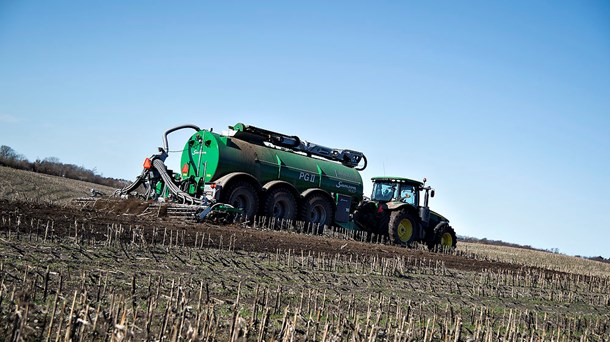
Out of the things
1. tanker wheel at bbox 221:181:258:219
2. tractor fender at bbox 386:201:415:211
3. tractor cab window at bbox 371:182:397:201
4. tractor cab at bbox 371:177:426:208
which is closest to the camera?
tanker wheel at bbox 221:181:258:219

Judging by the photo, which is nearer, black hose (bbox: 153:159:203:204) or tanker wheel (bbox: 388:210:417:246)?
black hose (bbox: 153:159:203:204)

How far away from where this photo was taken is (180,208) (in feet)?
48.9

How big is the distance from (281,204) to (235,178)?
83.5 inches

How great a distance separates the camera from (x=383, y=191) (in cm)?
2150

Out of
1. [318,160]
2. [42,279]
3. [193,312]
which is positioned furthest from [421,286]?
[318,160]

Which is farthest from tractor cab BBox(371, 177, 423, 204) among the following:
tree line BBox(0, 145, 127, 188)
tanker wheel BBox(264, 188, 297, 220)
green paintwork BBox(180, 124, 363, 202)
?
tree line BBox(0, 145, 127, 188)

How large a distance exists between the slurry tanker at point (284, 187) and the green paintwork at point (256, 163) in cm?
3

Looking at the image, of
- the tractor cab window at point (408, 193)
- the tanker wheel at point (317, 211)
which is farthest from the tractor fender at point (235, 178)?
the tractor cab window at point (408, 193)

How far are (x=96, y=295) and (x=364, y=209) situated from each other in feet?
51.5

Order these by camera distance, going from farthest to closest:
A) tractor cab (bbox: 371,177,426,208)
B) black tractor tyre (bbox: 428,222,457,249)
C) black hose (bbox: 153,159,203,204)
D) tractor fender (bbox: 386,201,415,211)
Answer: black tractor tyre (bbox: 428,222,457,249) < tractor cab (bbox: 371,177,426,208) < tractor fender (bbox: 386,201,415,211) < black hose (bbox: 153,159,203,204)

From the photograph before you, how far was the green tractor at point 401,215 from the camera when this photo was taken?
20.3 m

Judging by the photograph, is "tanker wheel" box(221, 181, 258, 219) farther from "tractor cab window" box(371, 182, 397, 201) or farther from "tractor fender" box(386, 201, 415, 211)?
"tractor cab window" box(371, 182, 397, 201)

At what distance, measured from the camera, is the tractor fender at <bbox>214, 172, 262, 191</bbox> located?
16.0m

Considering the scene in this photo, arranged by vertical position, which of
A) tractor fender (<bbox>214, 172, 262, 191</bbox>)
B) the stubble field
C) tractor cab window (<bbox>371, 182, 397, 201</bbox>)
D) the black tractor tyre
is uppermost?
tractor cab window (<bbox>371, 182, 397, 201</bbox>)
